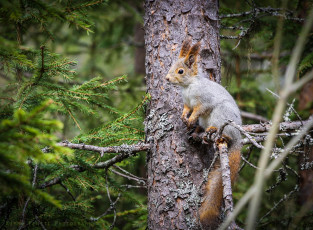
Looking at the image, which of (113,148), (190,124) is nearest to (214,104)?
(190,124)

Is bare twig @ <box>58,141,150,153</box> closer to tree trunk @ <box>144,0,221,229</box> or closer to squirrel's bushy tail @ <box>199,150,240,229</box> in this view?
tree trunk @ <box>144,0,221,229</box>

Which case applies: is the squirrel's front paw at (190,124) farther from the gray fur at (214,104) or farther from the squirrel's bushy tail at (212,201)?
the squirrel's bushy tail at (212,201)

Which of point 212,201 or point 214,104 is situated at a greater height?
point 214,104

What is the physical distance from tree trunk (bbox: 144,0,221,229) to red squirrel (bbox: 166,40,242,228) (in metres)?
0.09

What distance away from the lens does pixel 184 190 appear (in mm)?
2297

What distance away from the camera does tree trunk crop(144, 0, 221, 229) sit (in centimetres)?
231

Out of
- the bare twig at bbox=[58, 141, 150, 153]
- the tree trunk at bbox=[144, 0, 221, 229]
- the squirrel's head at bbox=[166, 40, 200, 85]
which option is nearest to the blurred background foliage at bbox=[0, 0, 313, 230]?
the bare twig at bbox=[58, 141, 150, 153]

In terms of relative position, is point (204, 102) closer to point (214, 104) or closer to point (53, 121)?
point (214, 104)

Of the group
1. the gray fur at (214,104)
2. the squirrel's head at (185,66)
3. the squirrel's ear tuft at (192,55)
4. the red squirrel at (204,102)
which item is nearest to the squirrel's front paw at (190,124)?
the red squirrel at (204,102)

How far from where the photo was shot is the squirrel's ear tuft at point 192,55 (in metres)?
2.41

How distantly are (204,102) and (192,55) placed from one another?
0.51 metres

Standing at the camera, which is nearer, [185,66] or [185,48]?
[185,48]

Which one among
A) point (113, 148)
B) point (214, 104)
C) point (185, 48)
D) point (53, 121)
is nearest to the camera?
point (53, 121)

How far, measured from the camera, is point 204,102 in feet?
8.83
